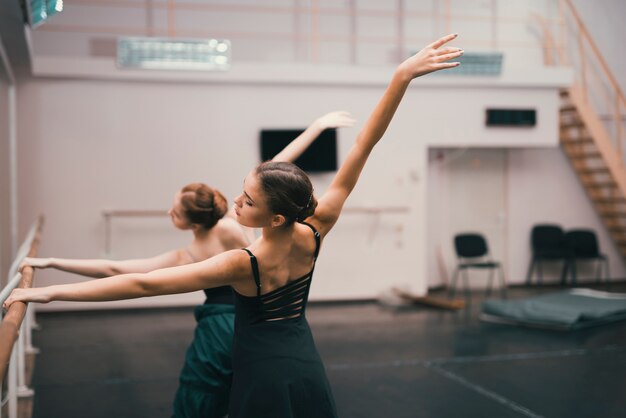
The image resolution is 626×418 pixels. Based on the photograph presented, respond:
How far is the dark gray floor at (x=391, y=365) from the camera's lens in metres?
4.65

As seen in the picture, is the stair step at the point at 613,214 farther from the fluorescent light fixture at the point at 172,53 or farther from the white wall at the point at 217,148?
the fluorescent light fixture at the point at 172,53

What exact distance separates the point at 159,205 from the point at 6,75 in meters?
2.21

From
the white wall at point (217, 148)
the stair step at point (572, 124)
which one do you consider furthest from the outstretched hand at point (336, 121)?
the stair step at point (572, 124)

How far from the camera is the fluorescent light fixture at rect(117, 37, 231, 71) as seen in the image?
8.02 meters

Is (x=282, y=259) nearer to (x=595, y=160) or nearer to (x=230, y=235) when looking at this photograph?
(x=230, y=235)

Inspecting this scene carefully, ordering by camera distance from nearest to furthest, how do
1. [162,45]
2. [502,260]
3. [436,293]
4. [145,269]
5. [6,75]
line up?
1. [145,269]
2. [6,75]
3. [162,45]
4. [436,293]
5. [502,260]

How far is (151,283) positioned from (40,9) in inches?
150

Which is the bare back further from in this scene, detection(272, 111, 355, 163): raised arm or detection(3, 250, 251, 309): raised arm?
detection(272, 111, 355, 163): raised arm

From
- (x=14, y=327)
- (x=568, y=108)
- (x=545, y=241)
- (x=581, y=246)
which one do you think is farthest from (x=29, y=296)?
(x=581, y=246)

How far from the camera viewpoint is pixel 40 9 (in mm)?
5066

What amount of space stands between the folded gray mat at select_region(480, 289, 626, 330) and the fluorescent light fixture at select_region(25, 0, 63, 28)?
528cm

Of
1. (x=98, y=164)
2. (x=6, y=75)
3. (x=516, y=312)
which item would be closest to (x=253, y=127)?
(x=98, y=164)

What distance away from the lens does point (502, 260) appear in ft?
33.9

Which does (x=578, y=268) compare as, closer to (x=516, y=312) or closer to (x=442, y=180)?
(x=442, y=180)
